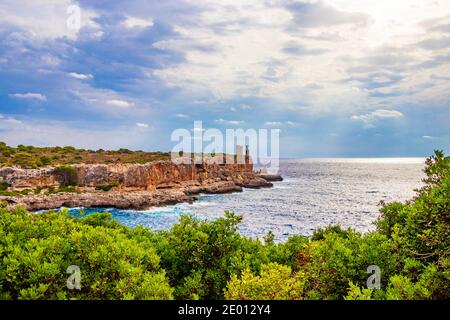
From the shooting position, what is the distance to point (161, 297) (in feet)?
20.8

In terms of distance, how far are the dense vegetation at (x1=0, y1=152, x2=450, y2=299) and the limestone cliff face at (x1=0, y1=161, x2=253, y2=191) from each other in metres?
68.9

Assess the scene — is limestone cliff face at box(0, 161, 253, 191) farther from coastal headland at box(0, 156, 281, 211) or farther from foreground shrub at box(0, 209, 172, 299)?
foreground shrub at box(0, 209, 172, 299)

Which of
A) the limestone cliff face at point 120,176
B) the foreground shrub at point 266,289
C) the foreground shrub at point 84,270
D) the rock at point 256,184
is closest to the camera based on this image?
the foreground shrub at point 84,270

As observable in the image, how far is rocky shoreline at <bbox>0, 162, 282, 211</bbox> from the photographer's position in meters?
61.8

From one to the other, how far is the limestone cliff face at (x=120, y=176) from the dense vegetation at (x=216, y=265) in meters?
68.9

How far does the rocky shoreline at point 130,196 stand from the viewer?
203ft

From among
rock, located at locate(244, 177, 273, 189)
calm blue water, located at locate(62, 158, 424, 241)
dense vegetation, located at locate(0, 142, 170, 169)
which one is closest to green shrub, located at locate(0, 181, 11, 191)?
dense vegetation, located at locate(0, 142, 170, 169)

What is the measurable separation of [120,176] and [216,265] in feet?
245

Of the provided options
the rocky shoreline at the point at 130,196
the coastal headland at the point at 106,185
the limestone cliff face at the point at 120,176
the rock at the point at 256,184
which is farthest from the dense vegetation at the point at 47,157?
the rock at the point at 256,184

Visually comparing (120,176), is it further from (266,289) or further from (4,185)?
(266,289)

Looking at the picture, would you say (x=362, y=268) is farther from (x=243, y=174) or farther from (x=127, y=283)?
(x=243, y=174)

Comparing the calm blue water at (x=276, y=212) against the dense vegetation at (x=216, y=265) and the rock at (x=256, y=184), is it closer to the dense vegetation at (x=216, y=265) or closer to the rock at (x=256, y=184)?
the rock at (x=256, y=184)
